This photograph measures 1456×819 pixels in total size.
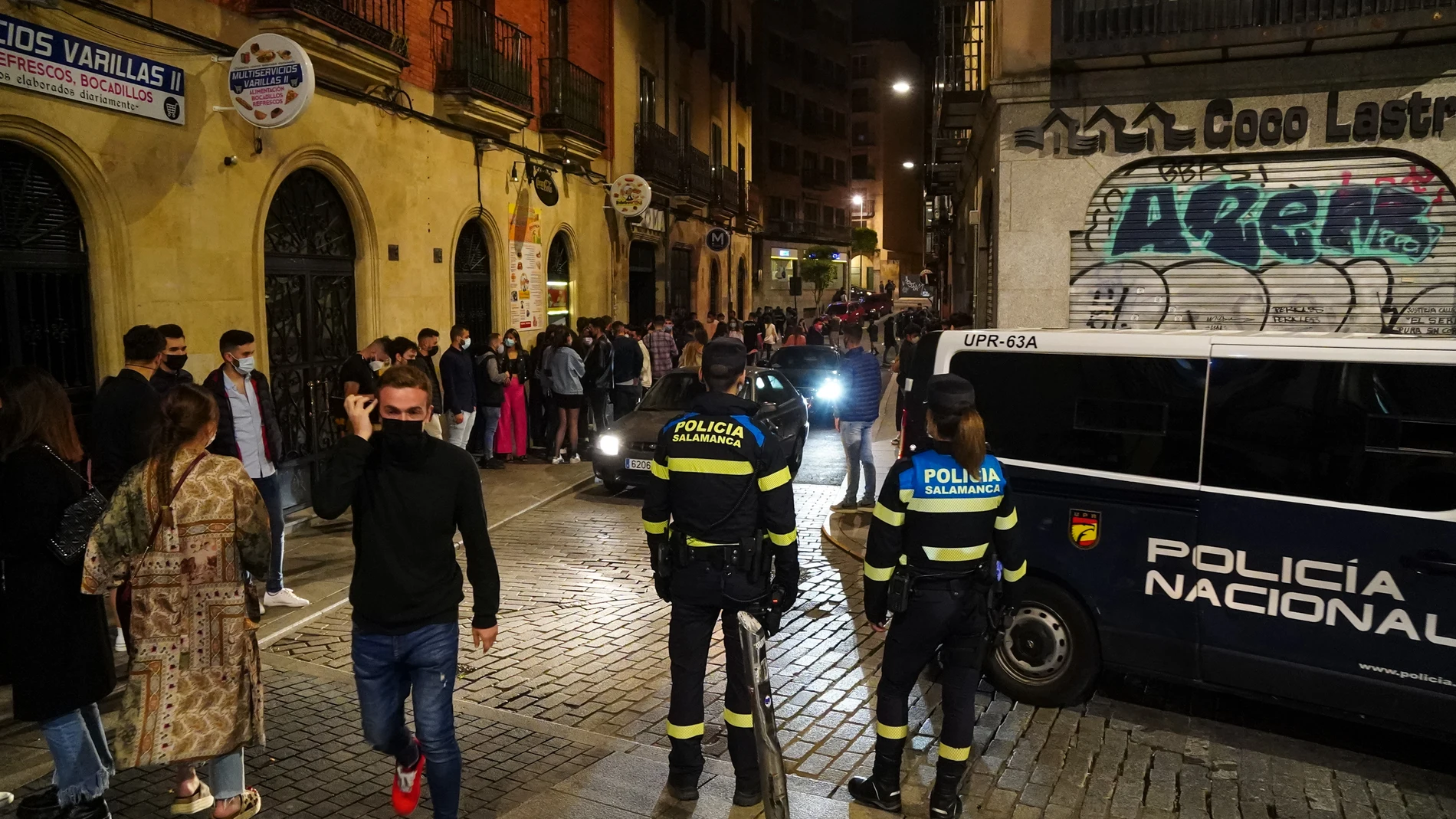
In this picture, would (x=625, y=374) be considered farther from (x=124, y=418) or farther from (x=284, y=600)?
(x=124, y=418)

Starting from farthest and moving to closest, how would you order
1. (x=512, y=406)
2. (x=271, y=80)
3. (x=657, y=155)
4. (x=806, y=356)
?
1. (x=657, y=155)
2. (x=806, y=356)
3. (x=512, y=406)
4. (x=271, y=80)

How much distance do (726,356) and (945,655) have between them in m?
1.63

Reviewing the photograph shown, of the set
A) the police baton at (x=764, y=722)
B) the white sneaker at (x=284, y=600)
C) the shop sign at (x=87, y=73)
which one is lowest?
the white sneaker at (x=284, y=600)

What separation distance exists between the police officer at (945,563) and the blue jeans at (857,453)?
20.5 ft

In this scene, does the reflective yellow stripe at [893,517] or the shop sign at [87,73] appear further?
the shop sign at [87,73]

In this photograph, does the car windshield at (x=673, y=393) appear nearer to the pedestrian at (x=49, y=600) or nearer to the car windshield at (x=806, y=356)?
the car windshield at (x=806, y=356)

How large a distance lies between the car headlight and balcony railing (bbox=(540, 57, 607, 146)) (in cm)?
891

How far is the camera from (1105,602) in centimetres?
532

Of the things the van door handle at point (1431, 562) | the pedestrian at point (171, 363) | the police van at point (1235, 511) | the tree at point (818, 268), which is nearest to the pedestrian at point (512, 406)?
the pedestrian at point (171, 363)

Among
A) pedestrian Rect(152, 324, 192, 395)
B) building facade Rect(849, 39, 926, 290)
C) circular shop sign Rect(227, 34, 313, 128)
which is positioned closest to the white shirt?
pedestrian Rect(152, 324, 192, 395)

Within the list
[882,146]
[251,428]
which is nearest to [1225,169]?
[251,428]

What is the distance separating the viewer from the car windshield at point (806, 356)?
17859 mm

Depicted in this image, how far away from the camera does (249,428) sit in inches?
286

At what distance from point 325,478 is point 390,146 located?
1086cm
